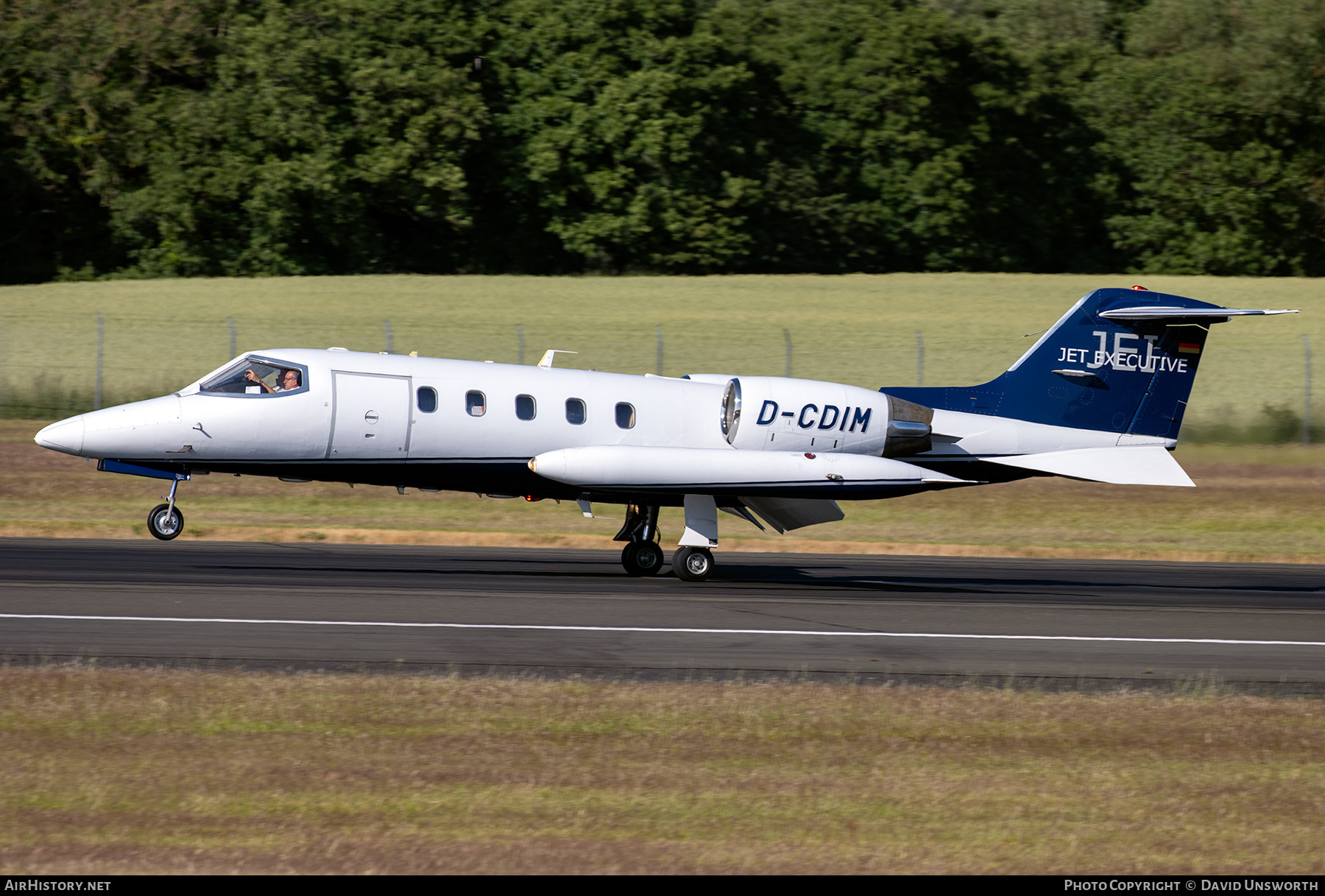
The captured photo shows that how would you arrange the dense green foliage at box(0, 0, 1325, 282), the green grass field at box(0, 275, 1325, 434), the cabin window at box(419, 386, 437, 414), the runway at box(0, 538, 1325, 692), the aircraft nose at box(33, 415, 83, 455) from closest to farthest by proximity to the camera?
the runway at box(0, 538, 1325, 692), the aircraft nose at box(33, 415, 83, 455), the cabin window at box(419, 386, 437, 414), the green grass field at box(0, 275, 1325, 434), the dense green foliage at box(0, 0, 1325, 282)

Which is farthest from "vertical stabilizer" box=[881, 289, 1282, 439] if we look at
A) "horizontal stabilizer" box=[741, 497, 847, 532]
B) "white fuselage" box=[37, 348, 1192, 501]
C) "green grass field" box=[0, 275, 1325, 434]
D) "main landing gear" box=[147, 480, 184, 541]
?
"green grass field" box=[0, 275, 1325, 434]

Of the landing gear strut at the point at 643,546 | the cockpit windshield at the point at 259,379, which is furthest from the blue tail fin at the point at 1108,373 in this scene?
the cockpit windshield at the point at 259,379

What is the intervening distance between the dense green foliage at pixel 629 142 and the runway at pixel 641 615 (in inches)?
1415

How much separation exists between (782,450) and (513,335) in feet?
75.9

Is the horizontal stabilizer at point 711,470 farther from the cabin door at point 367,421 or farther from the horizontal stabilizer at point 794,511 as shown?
the cabin door at point 367,421

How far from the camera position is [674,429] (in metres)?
20.4

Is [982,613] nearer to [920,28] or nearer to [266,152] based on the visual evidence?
[266,152]

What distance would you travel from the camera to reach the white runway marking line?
15000 millimetres

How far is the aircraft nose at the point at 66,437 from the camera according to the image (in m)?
18.4

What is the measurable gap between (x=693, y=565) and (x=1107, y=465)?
584 centimetres

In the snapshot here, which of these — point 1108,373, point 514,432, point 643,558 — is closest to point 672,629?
point 514,432

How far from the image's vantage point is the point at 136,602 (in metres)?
16.1

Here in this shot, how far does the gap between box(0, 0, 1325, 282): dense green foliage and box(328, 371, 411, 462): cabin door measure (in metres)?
37.4

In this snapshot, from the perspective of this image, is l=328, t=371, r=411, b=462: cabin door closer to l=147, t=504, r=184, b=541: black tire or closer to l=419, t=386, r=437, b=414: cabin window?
l=419, t=386, r=437, b=414: cabin window
